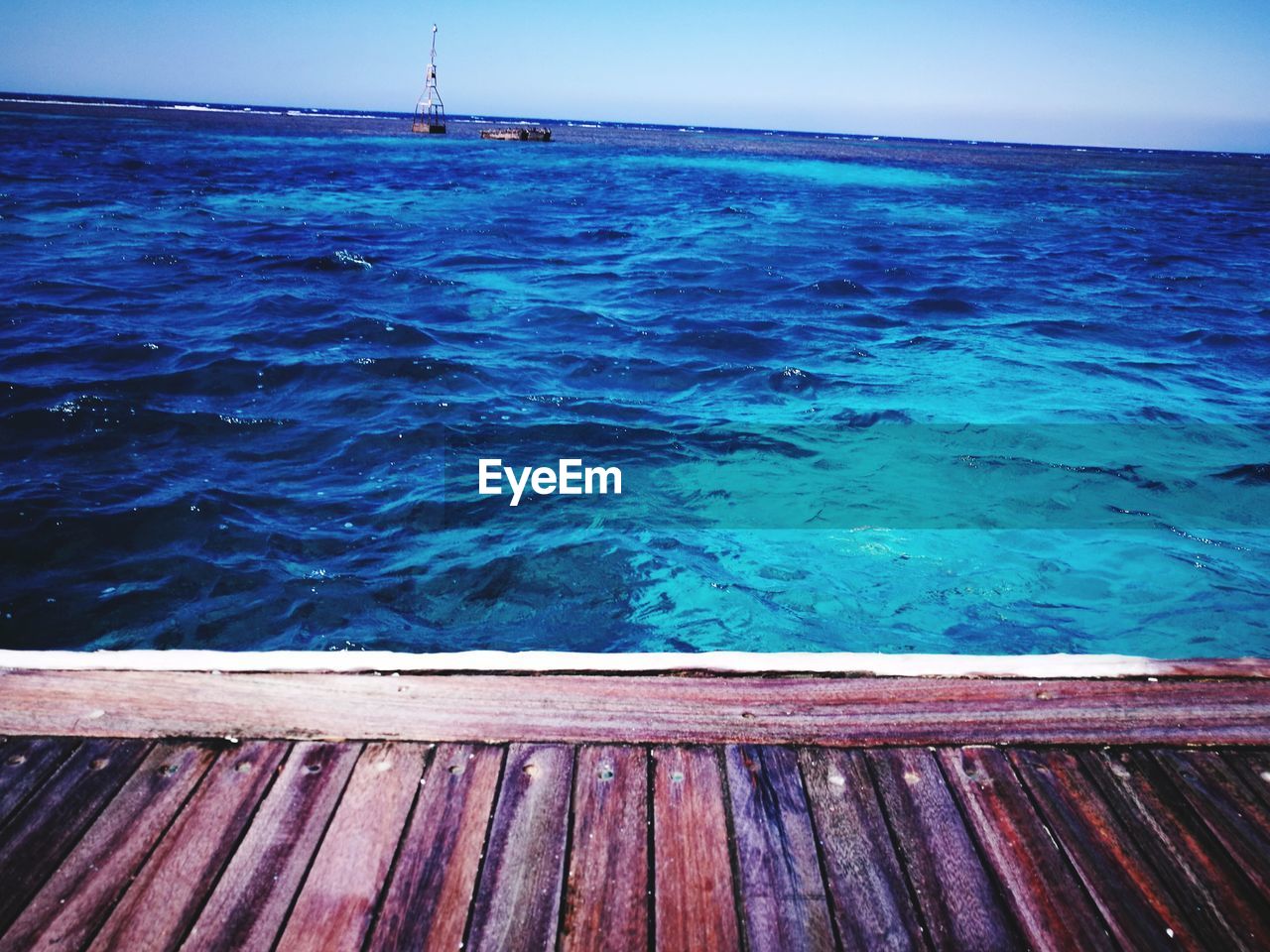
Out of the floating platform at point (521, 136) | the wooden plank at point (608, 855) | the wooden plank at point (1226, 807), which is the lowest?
the wooden plank at point (608, 855)

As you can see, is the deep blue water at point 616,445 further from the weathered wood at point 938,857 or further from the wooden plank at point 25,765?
the weathered wood at point 938,857

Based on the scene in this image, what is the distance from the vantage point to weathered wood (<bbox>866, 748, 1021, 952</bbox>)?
167 cm

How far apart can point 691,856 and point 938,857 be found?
649mm

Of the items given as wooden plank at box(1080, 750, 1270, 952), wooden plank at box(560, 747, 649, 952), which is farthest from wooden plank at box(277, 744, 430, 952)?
wooden plank at box(1080, 750, 1270, 952)

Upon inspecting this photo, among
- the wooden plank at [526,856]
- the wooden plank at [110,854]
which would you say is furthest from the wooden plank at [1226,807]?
the wooden plank at [110,854]

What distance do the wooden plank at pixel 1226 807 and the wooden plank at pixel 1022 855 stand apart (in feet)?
1.54

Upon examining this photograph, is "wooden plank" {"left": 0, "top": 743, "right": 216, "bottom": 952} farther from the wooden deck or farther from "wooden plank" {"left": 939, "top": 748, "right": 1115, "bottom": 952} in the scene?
"wooden plank" {"left": 939, "top": 748, "right": 1115, "bottom": 952}

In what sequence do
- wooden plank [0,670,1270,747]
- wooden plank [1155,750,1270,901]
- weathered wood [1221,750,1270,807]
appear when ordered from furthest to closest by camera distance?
wooden plank [0,670,1270,747] → weathered wood [1221,750,1270,807] → wooden plank [1155,750,1270,901]

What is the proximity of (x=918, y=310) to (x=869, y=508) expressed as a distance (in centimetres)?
691

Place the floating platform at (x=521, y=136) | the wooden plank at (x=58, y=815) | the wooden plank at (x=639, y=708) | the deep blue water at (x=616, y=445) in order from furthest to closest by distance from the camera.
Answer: the floating platform at (x=521, y=136), the deep blue water at (x=616, y=445), the wooden plank at (x=639, y=708), the wooden plank at (x=58, y=815)

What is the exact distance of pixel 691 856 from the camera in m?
1.83

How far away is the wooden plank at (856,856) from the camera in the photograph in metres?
1.67

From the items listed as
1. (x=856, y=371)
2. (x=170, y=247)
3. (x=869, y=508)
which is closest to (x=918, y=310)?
(x=856, y=371)

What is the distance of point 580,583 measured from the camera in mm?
4957
